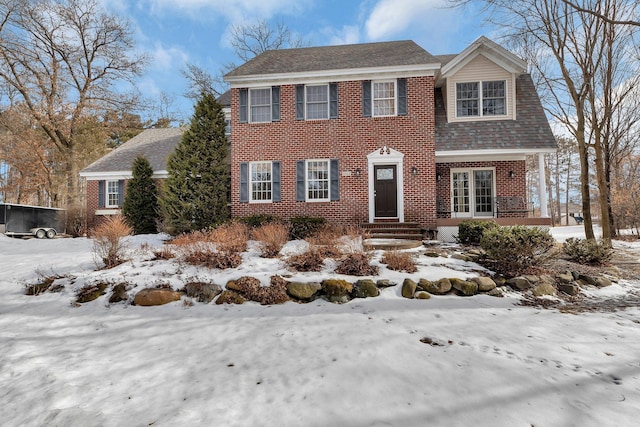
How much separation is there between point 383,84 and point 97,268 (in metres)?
10.7

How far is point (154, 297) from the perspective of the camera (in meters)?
5.18

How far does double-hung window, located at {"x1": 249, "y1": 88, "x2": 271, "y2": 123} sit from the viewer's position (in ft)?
38.9

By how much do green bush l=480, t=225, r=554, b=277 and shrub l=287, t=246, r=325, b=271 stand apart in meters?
3.59

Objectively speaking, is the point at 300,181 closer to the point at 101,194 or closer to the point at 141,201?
the point at 141,201

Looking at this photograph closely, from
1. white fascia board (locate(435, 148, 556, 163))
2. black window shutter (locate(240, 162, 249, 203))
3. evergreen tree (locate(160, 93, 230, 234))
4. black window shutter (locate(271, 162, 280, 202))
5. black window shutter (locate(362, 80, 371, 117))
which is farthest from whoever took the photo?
black window shutter (locate(240, 162, 249, 203))

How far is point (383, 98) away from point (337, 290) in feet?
28.4

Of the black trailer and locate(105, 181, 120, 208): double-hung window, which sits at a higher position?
locate(105, 181, 120, 208): double-hung window

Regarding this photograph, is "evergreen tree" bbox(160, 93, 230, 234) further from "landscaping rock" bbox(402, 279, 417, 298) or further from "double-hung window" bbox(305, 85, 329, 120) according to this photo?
"landscaping rock" bbox(402, 279, 417, 298)

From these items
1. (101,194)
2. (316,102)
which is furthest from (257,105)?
(101,194)

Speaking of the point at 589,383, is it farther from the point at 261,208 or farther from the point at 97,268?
the point at 261,208

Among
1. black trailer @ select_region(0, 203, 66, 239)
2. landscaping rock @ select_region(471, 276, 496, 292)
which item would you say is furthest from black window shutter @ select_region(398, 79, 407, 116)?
black trailer @ select_region(0, 203, 66, 239)

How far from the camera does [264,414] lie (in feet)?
7.97

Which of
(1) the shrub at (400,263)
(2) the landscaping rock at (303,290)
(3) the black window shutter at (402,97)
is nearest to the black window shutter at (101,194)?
(2) the landscaping rock at (303,290)

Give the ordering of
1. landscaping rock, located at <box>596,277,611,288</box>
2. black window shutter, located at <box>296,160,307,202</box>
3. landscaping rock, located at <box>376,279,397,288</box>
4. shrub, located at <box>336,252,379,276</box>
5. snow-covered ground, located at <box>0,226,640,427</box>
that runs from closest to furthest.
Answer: snow-covered ground, located at <box>0,226,640,427</box> → landscaping rock, located at <box>376,279,397,288</box> → shrub, located at <box>336,252,379,276</box> → landscaping rock, located at <box>596,277,611,288</box> → black window shutter, located at <box>296,160,307,202</box>
